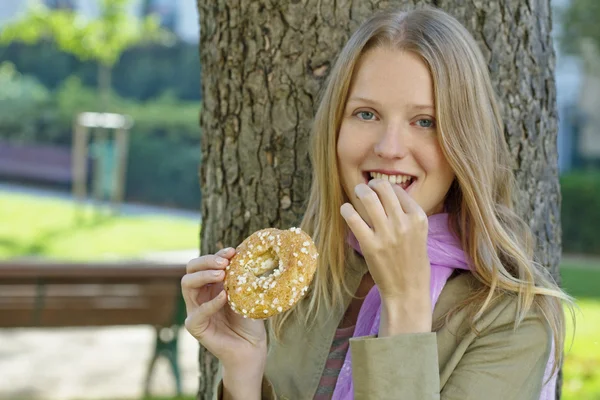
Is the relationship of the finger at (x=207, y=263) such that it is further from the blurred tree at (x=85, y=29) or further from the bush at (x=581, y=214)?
the blurred tree at (x=85, y=29)

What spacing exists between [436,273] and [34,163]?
1656cm

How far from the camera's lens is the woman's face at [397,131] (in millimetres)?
1770

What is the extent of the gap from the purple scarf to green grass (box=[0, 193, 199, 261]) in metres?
8.17

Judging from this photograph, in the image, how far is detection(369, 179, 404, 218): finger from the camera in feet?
5.38

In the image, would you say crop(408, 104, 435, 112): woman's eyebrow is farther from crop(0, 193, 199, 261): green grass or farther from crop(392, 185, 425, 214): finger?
crop(0, 193, 199, 261): green grass

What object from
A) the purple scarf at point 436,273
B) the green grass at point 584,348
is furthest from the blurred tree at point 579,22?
the purple scarf at point 436,273

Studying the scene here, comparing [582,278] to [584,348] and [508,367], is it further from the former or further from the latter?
[508,367]

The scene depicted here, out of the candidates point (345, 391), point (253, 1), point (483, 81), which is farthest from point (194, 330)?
point (253, 1)

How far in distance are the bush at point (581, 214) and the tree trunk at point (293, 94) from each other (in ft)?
34.1

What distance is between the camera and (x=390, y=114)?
70.0 inches

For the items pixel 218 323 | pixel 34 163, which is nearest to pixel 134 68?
pixel 34 163

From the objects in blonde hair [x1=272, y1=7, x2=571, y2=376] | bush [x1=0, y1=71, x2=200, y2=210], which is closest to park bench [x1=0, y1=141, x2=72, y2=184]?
bush [x1=0, y1=71, x2=200, y2=210]

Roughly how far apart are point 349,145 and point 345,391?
522 mm

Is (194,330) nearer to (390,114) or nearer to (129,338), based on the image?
(390,114)
